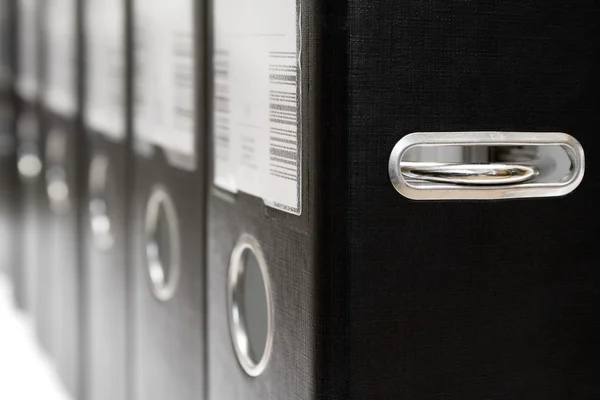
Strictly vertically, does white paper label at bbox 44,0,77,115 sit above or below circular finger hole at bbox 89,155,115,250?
above

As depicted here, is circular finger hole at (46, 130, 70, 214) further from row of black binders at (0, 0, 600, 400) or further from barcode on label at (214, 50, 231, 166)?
row of black binders at (0, 0, 600, 400)

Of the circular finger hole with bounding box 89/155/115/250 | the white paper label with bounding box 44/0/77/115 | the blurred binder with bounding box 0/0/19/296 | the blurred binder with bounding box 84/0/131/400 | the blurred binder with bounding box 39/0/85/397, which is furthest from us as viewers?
the blurred binder with bounding box 0/0/19/296

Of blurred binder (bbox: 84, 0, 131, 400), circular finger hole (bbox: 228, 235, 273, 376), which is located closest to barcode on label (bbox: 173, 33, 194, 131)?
circular finger hole (bbox: 228, 235, 273, 376)

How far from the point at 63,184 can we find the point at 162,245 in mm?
1501

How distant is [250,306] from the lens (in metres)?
1.27

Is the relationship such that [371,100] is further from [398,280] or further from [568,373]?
[568,373]

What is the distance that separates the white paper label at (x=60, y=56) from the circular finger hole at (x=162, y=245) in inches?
45.1

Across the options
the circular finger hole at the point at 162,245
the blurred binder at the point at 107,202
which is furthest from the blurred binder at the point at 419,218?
the blurred binder at the point at 107,202

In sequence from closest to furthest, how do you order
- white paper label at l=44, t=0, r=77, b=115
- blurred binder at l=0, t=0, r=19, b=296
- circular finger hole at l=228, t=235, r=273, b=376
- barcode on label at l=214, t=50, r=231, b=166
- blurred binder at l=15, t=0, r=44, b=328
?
circular finger hole at l=228, t=235, r=273, b=376 → barcode on label at l=214, t=50, r=231, b=166 → white paper label at l=44, t=0, r=77, b=115 → blurred binder at l=15, t=0, r=44, b=328 → blurred binder at l=0, t=0, r=19, b=296

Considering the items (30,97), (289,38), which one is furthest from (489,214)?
(30,97)

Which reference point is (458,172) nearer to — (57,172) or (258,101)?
(258,101)

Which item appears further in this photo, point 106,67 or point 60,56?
point 60,56

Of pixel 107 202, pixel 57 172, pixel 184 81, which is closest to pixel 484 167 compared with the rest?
pixel 184 81

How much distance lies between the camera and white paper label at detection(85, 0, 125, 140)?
84.7 inches
